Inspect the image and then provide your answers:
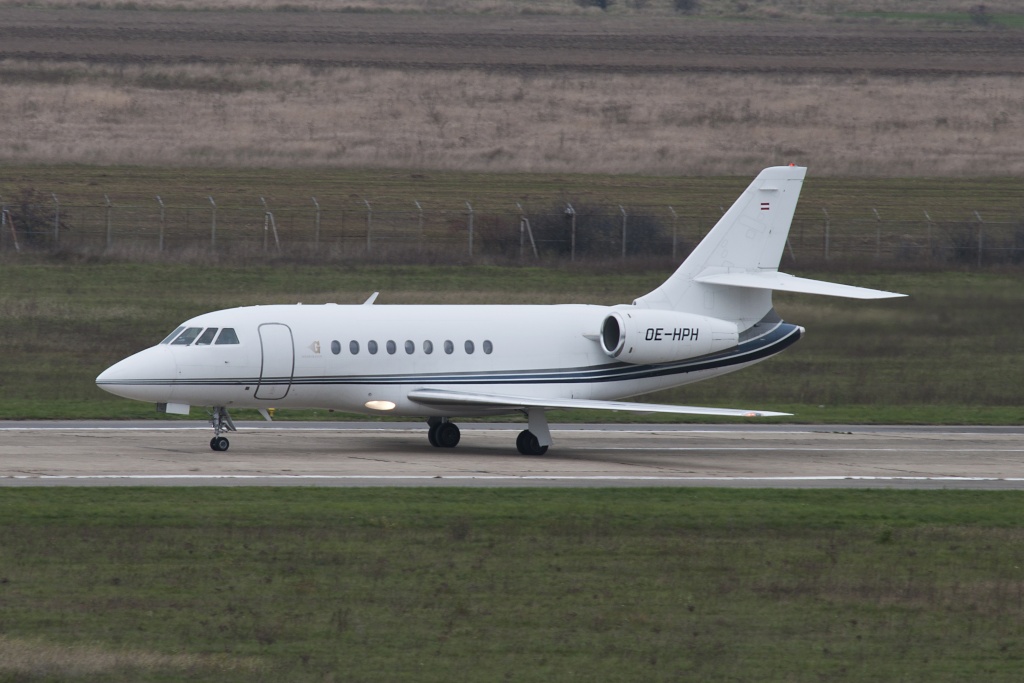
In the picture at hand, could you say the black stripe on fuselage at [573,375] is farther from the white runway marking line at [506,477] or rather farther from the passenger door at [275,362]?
the white runway marking line at [506,477]

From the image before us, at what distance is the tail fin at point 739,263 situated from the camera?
125 ft

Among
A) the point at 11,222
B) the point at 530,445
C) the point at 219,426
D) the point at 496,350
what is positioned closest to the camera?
the point at 219,426

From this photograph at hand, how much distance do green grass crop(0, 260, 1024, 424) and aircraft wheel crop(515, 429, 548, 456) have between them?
812 centimetres

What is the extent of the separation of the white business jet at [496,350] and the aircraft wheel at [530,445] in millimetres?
21

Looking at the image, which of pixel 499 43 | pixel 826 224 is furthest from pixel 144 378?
pixel 499 43

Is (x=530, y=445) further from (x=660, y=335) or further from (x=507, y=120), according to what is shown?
(x=507, y=120)

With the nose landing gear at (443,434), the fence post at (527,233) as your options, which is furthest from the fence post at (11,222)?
the nose landing gear at (443,434)

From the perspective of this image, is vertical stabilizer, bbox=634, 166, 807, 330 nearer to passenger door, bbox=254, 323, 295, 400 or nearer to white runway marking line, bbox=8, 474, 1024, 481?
white runway marking line, bbox=8, 474, 1024, 481

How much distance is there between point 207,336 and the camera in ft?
109

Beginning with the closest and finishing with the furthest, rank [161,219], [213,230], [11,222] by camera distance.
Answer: [11,222] < [213,230] < [161,219]

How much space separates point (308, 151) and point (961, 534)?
6170 cm

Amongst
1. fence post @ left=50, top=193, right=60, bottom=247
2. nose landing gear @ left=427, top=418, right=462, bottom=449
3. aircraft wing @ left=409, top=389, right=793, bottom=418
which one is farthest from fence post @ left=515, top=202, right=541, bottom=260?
aircraft wing @ left=409, top=389, right=793, bottom=418

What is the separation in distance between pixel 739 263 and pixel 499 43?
70082 millimetres

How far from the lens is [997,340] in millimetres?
54000
